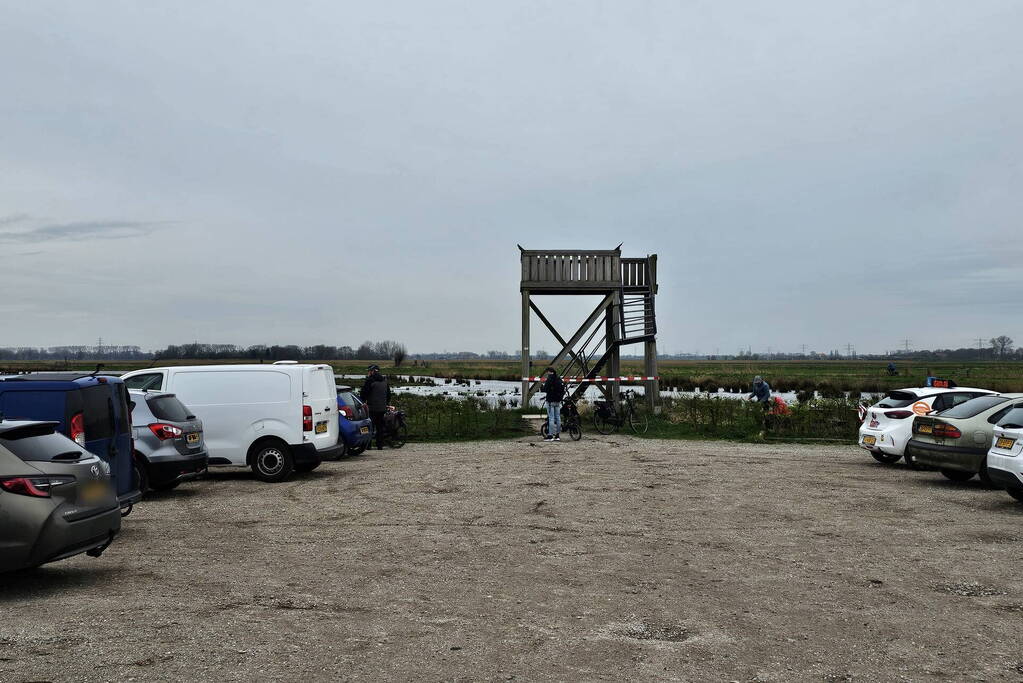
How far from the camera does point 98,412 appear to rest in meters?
9.35

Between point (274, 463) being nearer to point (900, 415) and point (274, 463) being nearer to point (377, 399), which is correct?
point (377, 399)

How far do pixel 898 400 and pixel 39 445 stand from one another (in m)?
14.6

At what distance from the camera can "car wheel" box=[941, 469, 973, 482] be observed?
13806mm

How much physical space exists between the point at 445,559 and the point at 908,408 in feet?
36.5

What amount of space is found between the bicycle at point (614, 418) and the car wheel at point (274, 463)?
10476 mm

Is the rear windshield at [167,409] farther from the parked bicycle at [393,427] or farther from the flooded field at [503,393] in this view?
the flooded field at [503,393]

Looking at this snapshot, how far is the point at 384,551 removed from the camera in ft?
28.7

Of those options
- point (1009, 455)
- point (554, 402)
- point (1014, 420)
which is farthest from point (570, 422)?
point (1009, 455)

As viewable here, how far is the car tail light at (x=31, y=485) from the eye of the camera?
691 cm

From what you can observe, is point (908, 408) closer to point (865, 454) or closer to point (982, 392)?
point (982, 392)

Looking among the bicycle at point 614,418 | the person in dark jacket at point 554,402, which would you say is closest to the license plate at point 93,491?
the person in dark jacket at point 554,402

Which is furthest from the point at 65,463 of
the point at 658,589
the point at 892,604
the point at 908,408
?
the point at 908,408

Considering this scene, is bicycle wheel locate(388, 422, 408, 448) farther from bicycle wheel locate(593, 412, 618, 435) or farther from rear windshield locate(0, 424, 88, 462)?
rear windshield locate(0, 424, 88, 462)

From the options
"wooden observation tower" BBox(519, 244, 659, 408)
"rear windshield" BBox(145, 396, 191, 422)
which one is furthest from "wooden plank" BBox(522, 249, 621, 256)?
"rear windshield" BBox(145, 396, 191, 422)
